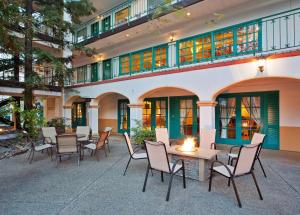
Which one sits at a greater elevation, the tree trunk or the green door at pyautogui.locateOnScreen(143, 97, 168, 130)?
the tree trunk

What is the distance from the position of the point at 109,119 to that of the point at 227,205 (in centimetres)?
1032

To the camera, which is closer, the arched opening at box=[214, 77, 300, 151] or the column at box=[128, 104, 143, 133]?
the arched opening at box=[214, 77, 300, 151]

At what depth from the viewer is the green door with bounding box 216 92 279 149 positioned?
23.8ft

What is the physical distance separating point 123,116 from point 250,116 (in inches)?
280

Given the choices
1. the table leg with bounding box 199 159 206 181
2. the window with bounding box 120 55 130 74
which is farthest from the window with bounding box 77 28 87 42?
the table leg with bounding box 199 159 206 181

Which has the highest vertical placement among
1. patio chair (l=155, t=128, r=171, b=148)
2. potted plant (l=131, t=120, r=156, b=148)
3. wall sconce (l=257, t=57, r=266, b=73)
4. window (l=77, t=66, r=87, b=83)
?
window (l=77, t=66, r=87, b=83)

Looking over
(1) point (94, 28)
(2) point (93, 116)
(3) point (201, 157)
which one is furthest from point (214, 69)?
(1) point (94, 28)

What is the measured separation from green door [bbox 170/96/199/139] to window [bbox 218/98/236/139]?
1135mm

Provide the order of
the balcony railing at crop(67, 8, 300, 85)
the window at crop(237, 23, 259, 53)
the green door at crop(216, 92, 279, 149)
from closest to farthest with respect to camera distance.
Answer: the balcony railing at crop(67, 8, 300, 85) < the window at crop(237, 23, 259, 53) < the green door at crop(216, 92, 279, 149)

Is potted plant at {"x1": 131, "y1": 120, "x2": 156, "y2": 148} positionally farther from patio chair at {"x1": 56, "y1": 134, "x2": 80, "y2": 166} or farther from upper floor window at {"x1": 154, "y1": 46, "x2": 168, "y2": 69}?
upper floor window at {"x1": 154, "y1": 46, "x2": 168, "y2": 69}

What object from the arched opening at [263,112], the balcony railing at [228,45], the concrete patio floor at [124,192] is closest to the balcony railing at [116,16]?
the balcony railing at [228,45]

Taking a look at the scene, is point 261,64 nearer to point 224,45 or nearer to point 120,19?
point 224,45

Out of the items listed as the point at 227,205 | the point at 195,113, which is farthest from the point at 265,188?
the point at 195,113

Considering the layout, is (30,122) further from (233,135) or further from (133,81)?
(233,135)
